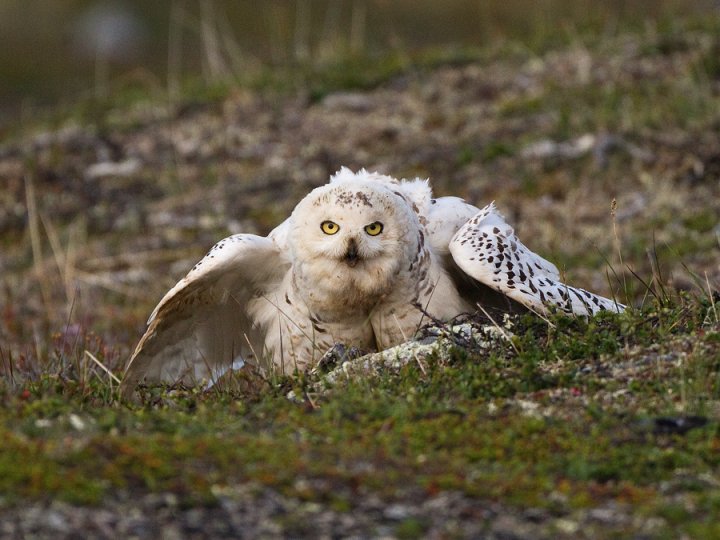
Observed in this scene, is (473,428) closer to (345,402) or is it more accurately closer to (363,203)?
(345,402)

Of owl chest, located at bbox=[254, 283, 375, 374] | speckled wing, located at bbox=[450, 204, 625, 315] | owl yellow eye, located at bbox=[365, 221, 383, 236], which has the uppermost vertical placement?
owl yellow eye, located at bbox=[365, 221, 383, 236]

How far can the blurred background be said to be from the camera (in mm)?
19188

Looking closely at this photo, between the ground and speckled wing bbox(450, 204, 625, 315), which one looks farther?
speckled wing bbox(450, 204, 625, 315)

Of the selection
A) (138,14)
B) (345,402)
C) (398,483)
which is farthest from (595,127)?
(138,14)

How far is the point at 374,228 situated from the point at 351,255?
21cm

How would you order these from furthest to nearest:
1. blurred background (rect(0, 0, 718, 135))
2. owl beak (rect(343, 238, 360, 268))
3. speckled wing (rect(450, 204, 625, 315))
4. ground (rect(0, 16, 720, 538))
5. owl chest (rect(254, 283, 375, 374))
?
blurred background (rect(0, 0, 718, 135)), owl chest (rect(254, 283, 375, 374)), speckled wing (rect(450, 204, 625, 315)), owl beak (rect(343, 238, 360, 268)), ground (rect(0, 16, 720, 538))

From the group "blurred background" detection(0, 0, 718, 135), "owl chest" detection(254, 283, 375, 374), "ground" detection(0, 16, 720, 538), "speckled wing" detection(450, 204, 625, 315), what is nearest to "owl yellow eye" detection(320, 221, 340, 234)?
"owl chest" detection(254, 283, 375, 374)

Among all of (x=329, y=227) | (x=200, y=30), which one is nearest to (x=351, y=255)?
(x=329, y=227)

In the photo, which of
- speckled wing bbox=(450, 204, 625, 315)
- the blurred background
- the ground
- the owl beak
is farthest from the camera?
the blurred background

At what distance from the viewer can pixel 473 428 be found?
502 centimetres

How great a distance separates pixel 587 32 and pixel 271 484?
550 inches

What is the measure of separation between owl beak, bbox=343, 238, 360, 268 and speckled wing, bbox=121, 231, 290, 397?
67 centimetres

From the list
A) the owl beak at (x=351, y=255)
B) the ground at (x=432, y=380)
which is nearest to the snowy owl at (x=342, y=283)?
the owl beak at (x=351, y=255)

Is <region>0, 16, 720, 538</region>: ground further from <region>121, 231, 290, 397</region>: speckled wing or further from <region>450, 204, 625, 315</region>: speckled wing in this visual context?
<region>121, 231, 290, 397</region>: speckled wing
